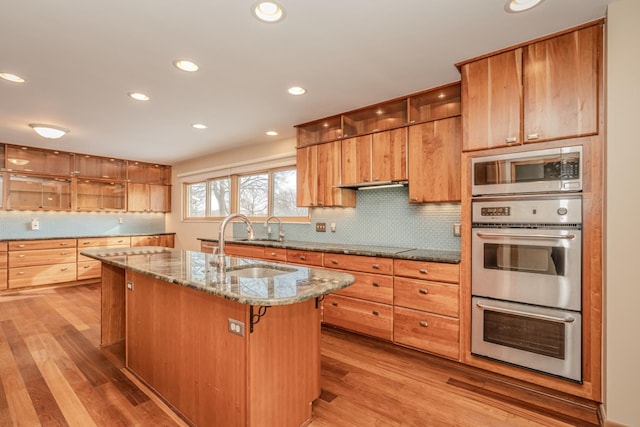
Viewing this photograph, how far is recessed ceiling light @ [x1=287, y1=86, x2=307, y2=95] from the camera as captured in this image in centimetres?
294

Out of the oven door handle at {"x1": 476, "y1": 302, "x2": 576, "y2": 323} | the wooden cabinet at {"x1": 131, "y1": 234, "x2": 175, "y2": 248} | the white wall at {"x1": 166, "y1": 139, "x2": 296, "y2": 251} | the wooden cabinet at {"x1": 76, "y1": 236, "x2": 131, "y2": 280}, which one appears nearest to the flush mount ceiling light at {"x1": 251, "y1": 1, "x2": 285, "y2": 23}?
the oven door handle at {"x1": 476, "y1": 302, "x2": 576, "y2": 323}

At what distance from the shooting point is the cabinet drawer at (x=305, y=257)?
11.4ft

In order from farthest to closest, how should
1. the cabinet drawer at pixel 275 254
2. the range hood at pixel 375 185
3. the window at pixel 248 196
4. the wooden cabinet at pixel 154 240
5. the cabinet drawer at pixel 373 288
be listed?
the wooden cabinet at pixel 154 240 < the window at pixel 248 196 < the cabinet drawer at pixel 275 254 < the range hood at pixel 375 185 < the cabinet drawer at pixel 373 288

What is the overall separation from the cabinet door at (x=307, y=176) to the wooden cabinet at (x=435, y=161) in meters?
1.26

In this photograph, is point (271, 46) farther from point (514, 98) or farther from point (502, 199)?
point (502, 199)

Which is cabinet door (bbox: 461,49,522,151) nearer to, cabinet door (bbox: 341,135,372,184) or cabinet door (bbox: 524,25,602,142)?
cabinet door (bbox: 524,25,602,142)

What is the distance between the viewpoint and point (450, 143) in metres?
2.83

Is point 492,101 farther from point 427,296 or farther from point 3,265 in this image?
point 3,265

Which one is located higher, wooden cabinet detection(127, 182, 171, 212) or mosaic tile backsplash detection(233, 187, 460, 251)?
wooden cabinet detection(127, 182, 171, 212)

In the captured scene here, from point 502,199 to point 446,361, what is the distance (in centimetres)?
143

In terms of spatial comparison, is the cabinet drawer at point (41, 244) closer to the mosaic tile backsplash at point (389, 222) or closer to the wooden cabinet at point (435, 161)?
the mosaic tile backsplash at point (389, 222)

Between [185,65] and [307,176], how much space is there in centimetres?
189

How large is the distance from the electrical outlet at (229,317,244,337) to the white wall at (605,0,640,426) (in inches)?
81.5

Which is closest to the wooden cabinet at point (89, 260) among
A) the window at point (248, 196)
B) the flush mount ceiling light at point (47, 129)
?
the window at point (248, 196)
